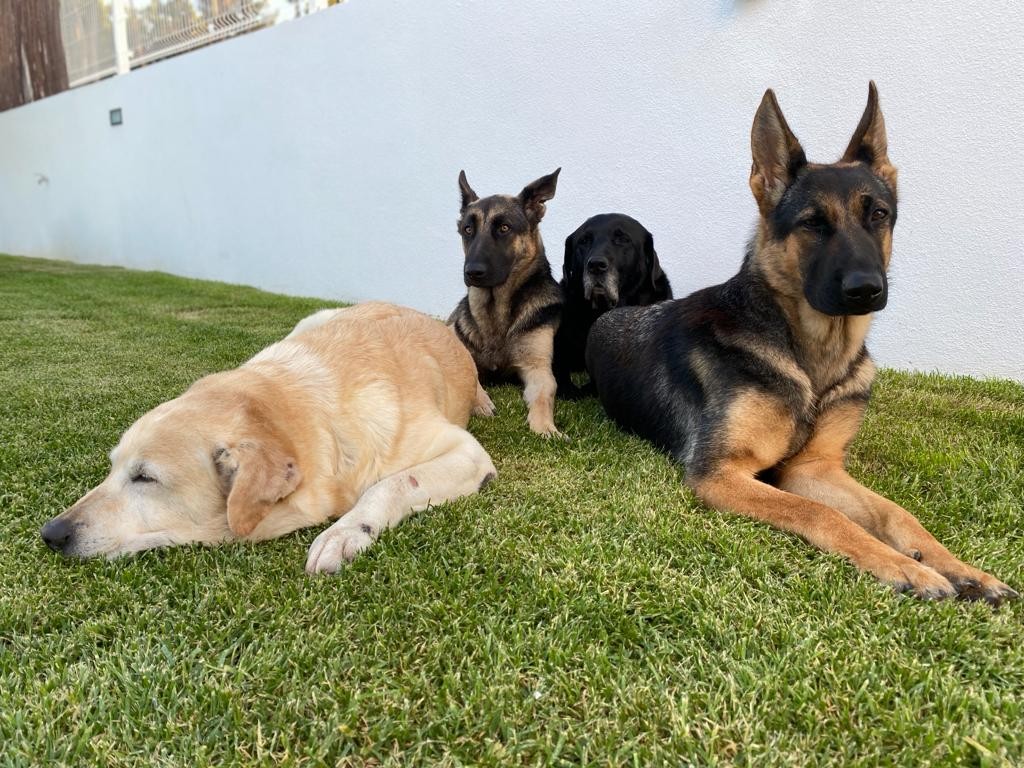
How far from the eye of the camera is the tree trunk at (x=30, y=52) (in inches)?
620

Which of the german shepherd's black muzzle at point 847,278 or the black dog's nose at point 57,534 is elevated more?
the german shepherd's black muzzle at point 847,278

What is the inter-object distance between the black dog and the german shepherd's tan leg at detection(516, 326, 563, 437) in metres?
0.21

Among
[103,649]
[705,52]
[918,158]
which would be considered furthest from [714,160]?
[103,649]

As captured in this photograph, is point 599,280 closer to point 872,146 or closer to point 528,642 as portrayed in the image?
point 872,146

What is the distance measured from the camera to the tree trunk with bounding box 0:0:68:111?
51.7 ft

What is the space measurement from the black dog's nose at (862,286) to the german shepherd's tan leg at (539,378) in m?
1.56

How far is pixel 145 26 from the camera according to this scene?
13289 mm

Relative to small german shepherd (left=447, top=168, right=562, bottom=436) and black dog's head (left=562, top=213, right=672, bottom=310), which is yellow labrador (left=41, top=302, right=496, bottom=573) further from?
black dog's head (left=562, top=213, right=672, bottom=310)

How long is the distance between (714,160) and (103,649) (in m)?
5.37

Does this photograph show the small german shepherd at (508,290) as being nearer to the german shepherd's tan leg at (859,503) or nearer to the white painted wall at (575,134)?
the white painted wall at (575,134)

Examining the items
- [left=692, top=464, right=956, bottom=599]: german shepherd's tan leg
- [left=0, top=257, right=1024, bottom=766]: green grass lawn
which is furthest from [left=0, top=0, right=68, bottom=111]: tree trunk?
[left=692, top=464, right=956, bottom=599]: german shepherd's tan leg

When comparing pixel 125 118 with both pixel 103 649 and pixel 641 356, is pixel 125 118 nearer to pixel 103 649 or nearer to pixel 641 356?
pixel 641 356

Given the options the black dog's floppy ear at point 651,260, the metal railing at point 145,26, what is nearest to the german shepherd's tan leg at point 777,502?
the black dog's floppy ear at point 651,260

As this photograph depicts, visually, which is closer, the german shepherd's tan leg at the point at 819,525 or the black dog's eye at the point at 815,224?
the german shepherd's tan leg at the point at 819,525
